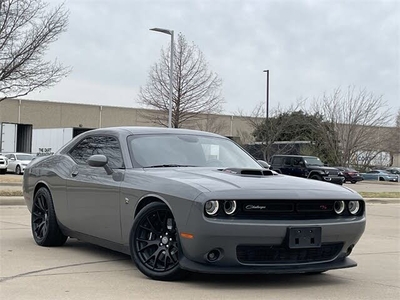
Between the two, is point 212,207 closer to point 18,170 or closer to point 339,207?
point 339,207

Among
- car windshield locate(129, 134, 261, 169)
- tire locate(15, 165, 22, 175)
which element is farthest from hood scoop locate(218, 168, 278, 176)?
tire locate(15, 165, 22, 175)

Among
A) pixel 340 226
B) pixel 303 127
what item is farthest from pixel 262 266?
pixel 303 127

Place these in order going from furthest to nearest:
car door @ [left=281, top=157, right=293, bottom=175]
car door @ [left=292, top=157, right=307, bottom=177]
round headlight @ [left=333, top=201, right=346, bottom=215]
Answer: car door @ [left=281, top=157, right=293, bottom=175] → car door @ [left=292, top=157, right=307, bottom=177] → round headlight @ [left=333, top=201, right=346, bottom=215]

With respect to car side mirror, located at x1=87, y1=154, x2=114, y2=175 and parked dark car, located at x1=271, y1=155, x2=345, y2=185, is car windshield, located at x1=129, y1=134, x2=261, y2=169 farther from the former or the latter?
parked dark car, located at x1=271, y1=155, x2=345, y2=185

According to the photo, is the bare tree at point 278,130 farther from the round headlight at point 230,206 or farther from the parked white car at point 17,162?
the round headlight at point 230,206

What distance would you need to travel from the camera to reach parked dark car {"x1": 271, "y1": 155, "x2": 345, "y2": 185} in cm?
3053

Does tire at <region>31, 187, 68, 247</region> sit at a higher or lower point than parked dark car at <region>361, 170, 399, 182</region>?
higher

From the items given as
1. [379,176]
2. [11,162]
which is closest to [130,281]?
[11,162]

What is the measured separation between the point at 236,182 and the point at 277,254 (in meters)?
0.71

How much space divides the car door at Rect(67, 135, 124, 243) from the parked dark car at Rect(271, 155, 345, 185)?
23999 mm

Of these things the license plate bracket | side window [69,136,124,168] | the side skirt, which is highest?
side window [69,136,124,168]

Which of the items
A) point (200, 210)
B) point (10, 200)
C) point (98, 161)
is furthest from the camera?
point (10, 200)

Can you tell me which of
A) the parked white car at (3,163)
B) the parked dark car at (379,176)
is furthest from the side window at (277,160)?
the parked dark car at (379,176)

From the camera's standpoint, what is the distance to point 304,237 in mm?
5238
